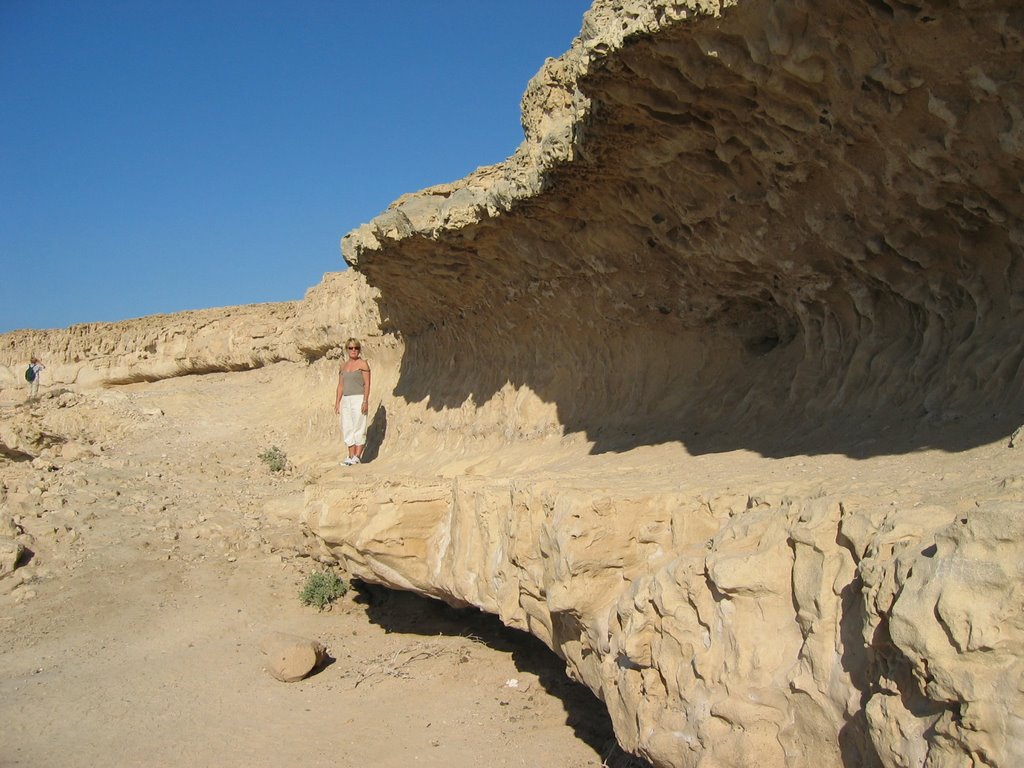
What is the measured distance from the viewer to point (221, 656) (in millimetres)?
5625

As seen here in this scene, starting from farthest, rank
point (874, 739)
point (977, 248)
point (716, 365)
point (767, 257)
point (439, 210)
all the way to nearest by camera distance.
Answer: point (439, 210) → point (716, 365) → point (767, 257) → point (977, 248) → point (874, 739)

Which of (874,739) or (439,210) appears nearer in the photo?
(874,739)

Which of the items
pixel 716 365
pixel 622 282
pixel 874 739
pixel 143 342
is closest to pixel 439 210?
pixel 622 282

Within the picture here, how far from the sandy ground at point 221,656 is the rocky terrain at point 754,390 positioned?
548 millimetres

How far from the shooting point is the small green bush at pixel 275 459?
34.5 feet

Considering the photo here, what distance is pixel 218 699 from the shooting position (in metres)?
4.95

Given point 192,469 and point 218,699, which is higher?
point 192,469

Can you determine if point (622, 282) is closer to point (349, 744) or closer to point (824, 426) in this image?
point (824, 426)

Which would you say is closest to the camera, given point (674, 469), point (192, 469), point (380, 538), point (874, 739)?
point (874, 739)

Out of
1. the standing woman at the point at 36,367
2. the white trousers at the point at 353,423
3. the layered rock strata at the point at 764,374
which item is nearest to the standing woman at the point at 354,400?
the white trousers at the point at 353,423

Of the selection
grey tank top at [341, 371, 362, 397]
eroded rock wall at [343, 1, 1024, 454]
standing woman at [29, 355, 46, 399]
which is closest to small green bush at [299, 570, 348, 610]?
eroded rock wall at [343, 1, 1024, 454]

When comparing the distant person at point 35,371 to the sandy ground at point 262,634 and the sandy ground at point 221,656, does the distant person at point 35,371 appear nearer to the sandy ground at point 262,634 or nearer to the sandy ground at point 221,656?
the sandy ground at point 221,656

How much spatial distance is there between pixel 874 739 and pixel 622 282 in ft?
13.8

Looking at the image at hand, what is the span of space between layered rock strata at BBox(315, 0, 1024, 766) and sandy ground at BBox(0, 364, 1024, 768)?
281 millimetres
